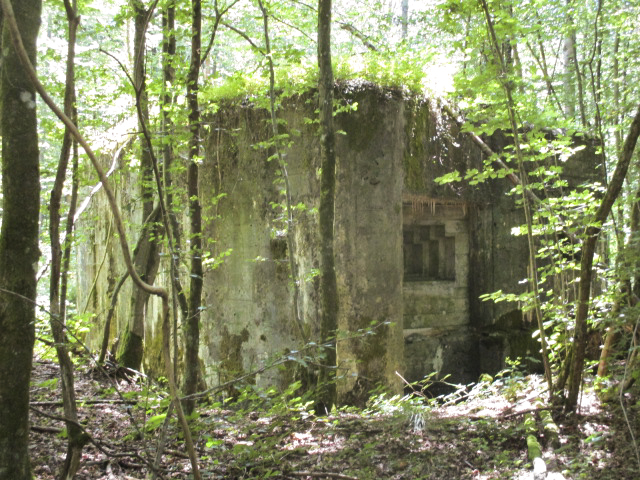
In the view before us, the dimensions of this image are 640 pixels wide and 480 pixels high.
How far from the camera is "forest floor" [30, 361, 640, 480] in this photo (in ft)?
10.0

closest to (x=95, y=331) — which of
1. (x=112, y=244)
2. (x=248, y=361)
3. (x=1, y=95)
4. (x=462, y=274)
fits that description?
(x=112, y=244)

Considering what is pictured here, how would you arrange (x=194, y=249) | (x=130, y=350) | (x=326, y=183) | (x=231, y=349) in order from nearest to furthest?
1. (x=194, y=249)
2. (x=326, y=183)
3. (x=130, y=350)
4. (x=231, y=349)

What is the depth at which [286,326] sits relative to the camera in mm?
6012

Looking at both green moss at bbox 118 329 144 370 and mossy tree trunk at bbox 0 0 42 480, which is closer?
mossy tree trunk at bbox 0 0 42 480

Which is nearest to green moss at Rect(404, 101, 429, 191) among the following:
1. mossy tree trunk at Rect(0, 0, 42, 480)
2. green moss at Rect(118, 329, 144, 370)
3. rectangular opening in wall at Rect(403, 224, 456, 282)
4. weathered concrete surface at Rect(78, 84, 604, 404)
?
weathered concrete surface at Rect(78, 84, 604, 404)

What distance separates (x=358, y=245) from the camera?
577 cm

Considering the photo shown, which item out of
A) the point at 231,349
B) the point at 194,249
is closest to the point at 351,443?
the point at 194,249

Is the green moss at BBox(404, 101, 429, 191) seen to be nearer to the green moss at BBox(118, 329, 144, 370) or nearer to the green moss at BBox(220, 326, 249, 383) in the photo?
the green moss at BBox(220, 326, 249, 383)

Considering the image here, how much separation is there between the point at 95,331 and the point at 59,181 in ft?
22.3

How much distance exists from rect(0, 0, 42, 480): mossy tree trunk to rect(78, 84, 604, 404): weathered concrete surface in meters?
2.57

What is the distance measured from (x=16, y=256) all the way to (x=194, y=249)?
1.78 m

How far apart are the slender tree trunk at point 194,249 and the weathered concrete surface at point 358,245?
2.50ft

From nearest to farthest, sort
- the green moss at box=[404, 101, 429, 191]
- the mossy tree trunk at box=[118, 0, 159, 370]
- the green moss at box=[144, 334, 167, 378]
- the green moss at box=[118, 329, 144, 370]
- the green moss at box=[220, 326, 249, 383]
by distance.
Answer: the mossy tree trunk at box=[118, 0, 159, 370], the green moss at box=[118, 329, 144, 370], the green moss at box=[220, 326, 249, 383], the green moss at box=[404, 101, 429, 191], the green moss at box=[144, 334, 167, 378]

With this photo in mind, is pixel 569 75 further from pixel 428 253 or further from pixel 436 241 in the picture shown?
pixel 428 253
